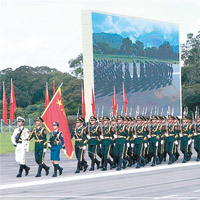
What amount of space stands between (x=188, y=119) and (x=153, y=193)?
10330mm

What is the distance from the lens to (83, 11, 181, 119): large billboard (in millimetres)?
38075

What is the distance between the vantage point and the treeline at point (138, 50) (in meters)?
39.4

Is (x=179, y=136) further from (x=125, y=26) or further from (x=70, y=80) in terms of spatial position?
(x=70, y=80)

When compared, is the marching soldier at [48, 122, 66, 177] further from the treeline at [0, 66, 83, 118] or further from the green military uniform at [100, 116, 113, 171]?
the treeline at [0, 66, 83, 118]

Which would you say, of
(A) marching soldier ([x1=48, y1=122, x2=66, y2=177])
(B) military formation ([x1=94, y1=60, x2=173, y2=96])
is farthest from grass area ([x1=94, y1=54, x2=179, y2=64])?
(A) marching soldier ([x1=48, y1=122, x2=66, y2=177])

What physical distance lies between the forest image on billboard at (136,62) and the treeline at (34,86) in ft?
59.0

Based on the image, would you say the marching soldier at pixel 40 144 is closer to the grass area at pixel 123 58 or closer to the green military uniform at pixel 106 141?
the green military uniform at pixel 106 141

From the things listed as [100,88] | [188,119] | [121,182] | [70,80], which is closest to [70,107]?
[70,80]

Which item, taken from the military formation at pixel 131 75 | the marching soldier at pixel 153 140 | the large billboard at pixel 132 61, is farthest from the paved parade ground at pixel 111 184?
the military formation at pixel 131 75

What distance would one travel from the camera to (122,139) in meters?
20.5

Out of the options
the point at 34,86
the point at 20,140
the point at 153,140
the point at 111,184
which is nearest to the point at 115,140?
the point at 153,140

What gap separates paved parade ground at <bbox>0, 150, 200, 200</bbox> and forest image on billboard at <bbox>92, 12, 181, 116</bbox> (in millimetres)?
17352

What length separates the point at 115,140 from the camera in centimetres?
2056

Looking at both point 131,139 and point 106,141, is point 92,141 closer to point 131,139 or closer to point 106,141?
point 106,141
